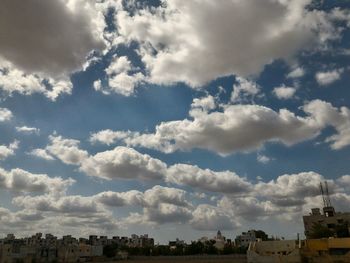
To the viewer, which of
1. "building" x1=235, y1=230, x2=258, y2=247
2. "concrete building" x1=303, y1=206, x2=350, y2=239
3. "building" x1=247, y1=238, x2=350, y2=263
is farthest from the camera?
"building" x1=235, y1=230, x2=258, y2=247

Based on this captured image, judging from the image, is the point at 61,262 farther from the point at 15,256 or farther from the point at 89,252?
the point at 89,252

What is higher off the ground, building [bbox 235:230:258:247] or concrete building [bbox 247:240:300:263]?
building [bbox 235:230:258:247]

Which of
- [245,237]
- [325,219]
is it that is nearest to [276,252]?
[325,219]

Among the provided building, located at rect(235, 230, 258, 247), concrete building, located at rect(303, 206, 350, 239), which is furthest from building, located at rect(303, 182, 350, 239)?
building, located at rect(235, 230, 258, 247)

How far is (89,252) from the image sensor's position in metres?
132

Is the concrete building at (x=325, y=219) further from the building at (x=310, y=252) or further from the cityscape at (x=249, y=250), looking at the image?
the building at (x=310, y=252)

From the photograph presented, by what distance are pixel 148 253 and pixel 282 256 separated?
84.0 meters

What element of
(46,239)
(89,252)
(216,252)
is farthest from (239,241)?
(46,239)

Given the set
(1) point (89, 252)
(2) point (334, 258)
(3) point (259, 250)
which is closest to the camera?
(2) point (334, 258)

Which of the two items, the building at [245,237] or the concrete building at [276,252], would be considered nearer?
the concrete building at [276,252]

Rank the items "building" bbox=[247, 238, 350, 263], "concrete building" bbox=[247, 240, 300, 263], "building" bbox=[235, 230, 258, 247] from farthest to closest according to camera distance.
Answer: "building" bbox=[235, 230, 258, 247], "concrete building" bbox=[247, 240, 300, 263], "building" bbox=[247, 238, 350, 263]

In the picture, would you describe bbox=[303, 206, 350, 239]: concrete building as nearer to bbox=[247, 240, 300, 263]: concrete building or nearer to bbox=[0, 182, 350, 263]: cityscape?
bbox=[0, 182, 350, 263]: cityscape

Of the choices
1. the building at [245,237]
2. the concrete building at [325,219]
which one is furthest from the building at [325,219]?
the building at [245,237]

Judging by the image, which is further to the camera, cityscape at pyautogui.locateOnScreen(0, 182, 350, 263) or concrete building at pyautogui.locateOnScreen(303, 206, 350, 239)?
concrete building at pyautogui.locateOnScreen(303, 206, 350, 239)
